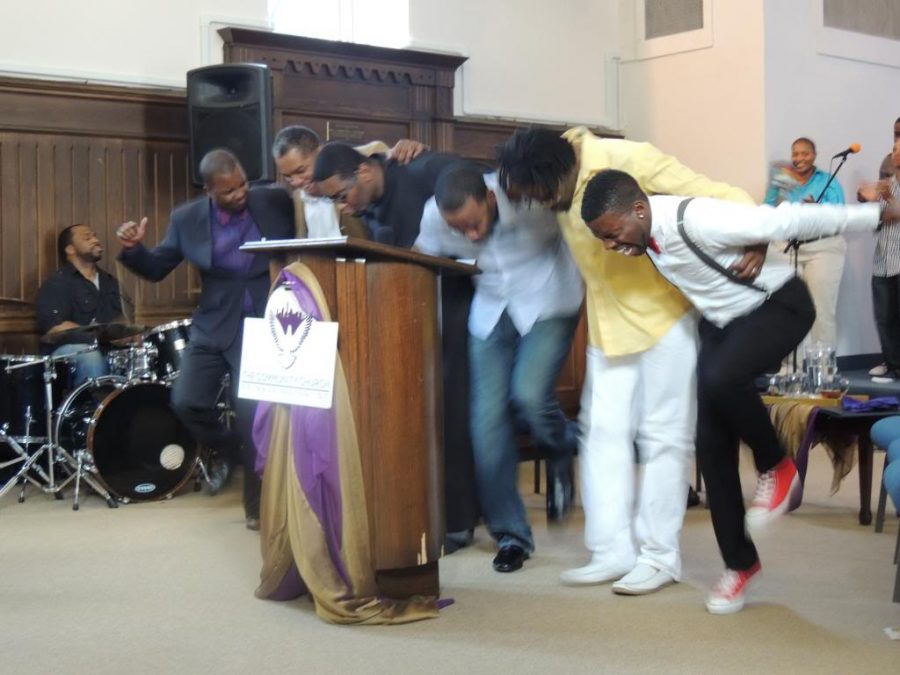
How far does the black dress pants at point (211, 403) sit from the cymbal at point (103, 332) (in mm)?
1024

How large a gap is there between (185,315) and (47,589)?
12.9 ft

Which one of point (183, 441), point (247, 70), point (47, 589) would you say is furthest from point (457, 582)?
point (247, 70)

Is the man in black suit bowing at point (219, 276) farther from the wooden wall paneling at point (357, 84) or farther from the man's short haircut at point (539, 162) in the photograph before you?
the wooden wall paneling at point (357, 84)

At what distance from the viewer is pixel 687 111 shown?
9.73 m

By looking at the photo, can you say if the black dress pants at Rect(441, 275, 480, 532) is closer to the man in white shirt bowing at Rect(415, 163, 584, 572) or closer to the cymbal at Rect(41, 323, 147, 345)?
the man in white shirt bowing at Rect(415, 163, 584, 572)

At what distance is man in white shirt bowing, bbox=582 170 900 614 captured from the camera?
10.4 ft

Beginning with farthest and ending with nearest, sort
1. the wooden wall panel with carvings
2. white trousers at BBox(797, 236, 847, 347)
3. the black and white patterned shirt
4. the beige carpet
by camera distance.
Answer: white trousers at BBox(797, 236, 847, 347), the black and white patterned shirt, the wooden wall panel with carvings, the beige carpet

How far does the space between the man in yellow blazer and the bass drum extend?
2748 millimetres

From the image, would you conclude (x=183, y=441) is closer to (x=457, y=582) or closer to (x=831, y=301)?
(x=457, y=582)

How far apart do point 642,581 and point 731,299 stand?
0.96 metres

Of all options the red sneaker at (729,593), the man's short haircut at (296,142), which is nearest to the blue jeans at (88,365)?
the man's short haircut at (296,142)

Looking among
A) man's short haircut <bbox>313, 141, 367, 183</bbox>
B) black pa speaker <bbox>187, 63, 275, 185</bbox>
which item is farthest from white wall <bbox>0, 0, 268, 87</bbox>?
man's short haircut <bbox>313, 141, 367, 183</bbox>

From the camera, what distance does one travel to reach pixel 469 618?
3.39 metres

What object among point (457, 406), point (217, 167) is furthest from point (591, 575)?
point (217, 167)
